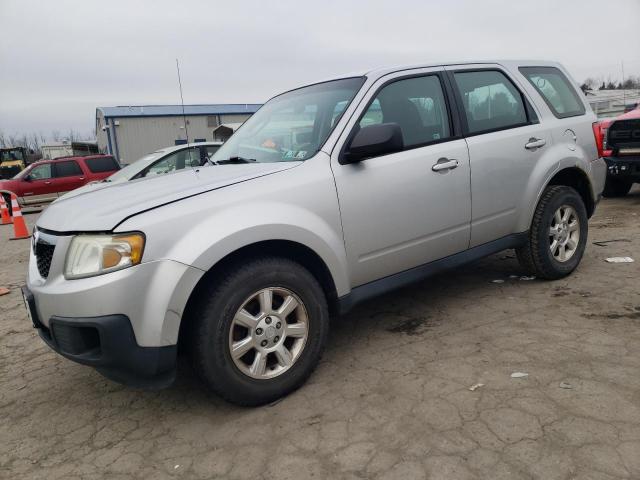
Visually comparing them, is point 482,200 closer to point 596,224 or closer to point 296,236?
point 296,236

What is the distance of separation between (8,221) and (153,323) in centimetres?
1340

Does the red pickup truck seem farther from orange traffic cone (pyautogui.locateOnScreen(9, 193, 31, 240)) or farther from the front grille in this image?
the front grille

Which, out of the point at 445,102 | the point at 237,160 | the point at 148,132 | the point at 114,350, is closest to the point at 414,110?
the point at 445,102

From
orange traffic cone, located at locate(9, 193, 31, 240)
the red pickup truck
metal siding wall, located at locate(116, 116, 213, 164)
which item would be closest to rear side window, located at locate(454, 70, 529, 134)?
orange traffic cone, located at locate(9, 193, 31, 240)

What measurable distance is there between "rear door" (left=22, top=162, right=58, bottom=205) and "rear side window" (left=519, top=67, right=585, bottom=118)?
15.4m

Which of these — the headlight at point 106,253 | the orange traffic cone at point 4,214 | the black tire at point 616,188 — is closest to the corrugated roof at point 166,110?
the orange traffic cone at point 4,214

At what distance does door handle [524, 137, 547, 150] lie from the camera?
3.74 meters

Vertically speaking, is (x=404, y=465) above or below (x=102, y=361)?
below

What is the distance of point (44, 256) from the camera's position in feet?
8.60

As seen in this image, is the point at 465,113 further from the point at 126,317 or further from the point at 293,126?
the point at 126,317

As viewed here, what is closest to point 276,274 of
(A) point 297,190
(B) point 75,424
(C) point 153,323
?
(A) point 297,190

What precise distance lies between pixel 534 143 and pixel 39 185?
51.4ft

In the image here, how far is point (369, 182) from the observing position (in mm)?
2914

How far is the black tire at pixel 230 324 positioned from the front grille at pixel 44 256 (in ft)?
2.72
